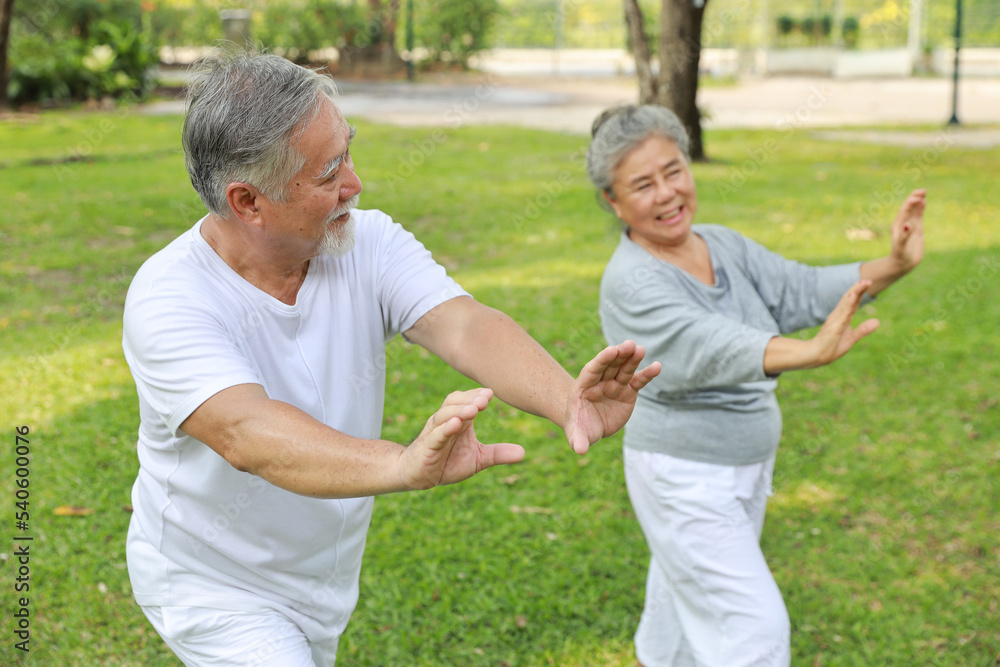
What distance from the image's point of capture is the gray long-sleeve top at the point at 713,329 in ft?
9.04

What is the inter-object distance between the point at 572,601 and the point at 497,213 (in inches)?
243

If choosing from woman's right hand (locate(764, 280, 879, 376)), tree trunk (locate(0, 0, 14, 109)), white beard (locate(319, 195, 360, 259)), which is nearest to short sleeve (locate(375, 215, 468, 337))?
white beard (locate(319, 195, 360, 259))

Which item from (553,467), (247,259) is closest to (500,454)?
(247,259)

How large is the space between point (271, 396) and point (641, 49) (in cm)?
964

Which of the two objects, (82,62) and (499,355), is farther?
(82,62)

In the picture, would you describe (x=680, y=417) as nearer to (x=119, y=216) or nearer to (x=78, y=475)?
(x=78, y=475)

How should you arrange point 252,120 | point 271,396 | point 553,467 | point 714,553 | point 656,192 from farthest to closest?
1. point 553,467
2. point 656,192
3. point 714,553
4. point 271,396
5. point 252,120

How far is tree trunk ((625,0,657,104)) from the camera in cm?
1070

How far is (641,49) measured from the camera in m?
11.0

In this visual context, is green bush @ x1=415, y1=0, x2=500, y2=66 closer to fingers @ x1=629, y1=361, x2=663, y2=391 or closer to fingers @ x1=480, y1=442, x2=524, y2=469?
fingers @ x1=629, y1=361, x2=663, y2=391

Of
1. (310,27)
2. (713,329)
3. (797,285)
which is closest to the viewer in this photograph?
(713,329)

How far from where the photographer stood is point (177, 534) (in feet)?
7.53

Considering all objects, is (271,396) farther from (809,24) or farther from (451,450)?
(809,24)

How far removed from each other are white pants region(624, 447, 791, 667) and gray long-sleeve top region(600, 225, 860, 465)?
7cm
